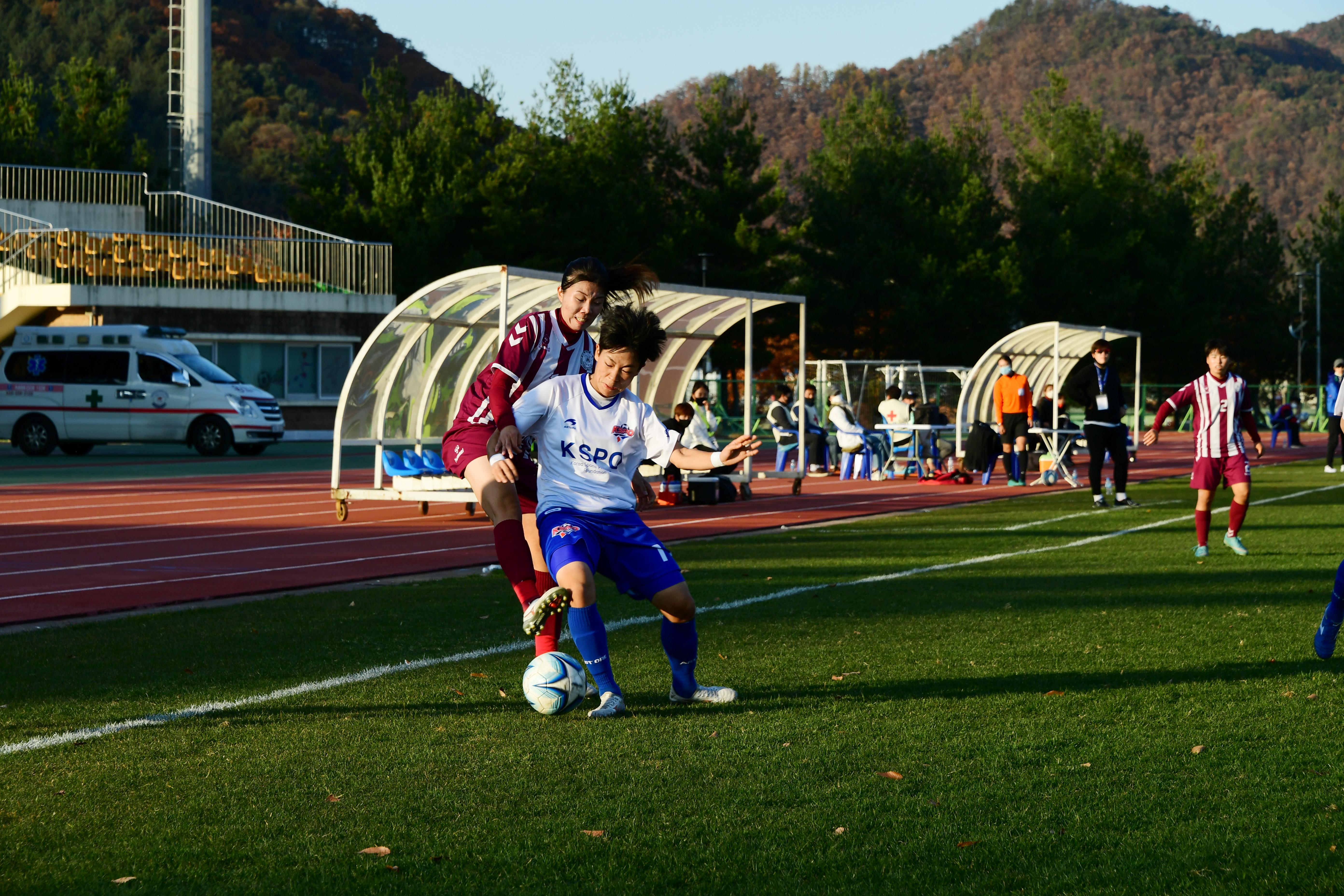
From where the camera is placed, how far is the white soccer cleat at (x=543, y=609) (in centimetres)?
540

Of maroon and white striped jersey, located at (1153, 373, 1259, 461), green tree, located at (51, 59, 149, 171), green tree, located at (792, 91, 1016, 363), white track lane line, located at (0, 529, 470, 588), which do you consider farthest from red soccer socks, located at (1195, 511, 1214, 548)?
green tree, located at (51, 59, 149, 171)

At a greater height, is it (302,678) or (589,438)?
(589,438)

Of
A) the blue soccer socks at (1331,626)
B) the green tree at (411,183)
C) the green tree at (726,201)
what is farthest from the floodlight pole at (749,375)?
the green tree at (726,201)

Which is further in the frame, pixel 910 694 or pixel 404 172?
pixel 404 172

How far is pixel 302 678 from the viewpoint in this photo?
659cm

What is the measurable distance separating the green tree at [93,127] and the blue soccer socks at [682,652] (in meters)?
55.8

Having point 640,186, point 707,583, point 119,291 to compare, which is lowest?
point 707,583

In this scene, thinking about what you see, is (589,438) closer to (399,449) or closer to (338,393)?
(399,449)

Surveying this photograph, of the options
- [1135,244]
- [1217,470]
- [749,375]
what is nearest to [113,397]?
A: [749,375]

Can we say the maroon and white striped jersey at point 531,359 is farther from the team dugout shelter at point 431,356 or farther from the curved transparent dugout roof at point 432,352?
the curved transparent dugout roof at point 432,352

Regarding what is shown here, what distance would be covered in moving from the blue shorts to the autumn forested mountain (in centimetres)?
12651

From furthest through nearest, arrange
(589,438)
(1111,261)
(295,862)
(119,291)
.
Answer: (1111,261) → (119,291) → (589,438) → (295,862)

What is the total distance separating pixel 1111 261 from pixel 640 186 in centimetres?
2092

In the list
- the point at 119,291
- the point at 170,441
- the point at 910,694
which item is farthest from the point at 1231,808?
the point at 119,291
